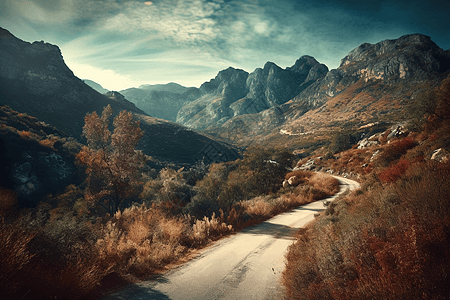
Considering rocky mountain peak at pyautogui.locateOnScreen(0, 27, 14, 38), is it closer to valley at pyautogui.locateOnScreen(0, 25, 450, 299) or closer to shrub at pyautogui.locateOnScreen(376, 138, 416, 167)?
valley at pyautogui.locateOnScreen(0, 25, 450, 299)

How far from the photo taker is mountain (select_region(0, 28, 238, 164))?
2849 inches

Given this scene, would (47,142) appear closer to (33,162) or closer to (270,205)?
(33,162)

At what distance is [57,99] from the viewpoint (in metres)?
82.6

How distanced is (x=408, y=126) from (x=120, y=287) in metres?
33.5

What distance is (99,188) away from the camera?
27.1 metres

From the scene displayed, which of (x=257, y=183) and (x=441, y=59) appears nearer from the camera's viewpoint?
(x=257, y=183)

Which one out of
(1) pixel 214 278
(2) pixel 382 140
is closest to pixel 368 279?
(1) pixel 214 278

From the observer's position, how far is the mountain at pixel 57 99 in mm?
72375

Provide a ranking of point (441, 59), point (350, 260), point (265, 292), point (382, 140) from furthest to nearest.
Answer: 1. point (441, 59)
2. point (382, 140)
3. point (265, 292)
4. point (350, 260)

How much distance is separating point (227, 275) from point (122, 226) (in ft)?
24.6

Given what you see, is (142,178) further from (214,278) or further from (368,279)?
(368,279)

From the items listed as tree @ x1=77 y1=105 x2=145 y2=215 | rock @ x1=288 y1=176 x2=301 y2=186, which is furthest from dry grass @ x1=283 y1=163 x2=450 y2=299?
tree @ x1=77 y1=105 x2=145 y2=215

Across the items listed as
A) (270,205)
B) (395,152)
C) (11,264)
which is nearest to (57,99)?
(270,205)

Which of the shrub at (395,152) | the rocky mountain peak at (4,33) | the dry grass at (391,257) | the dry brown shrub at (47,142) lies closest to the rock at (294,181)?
the shrub at (395,152)
